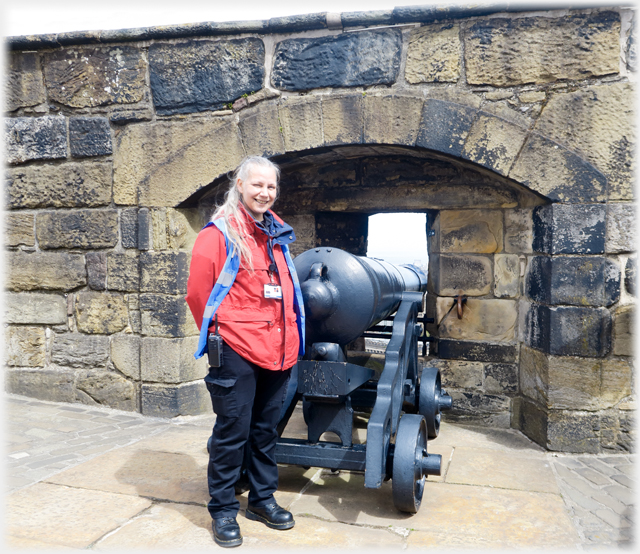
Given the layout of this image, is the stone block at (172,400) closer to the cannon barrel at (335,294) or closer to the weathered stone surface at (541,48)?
the cannon barrel at (335,294)

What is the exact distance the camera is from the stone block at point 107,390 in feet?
14.6

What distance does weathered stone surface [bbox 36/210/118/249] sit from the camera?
4395mm

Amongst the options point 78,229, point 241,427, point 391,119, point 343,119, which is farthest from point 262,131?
point 241,427

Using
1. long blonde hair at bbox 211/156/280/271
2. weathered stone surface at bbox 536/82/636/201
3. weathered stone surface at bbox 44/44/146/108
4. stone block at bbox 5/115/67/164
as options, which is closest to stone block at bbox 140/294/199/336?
stone block at bbox 5/115/67/164

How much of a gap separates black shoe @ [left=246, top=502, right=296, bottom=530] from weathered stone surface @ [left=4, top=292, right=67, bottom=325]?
2830 millimetres

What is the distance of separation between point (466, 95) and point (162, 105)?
226 centimetres

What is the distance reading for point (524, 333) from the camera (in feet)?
13.5

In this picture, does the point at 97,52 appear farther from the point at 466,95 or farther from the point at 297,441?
the point at 297,441

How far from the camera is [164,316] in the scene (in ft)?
14.0

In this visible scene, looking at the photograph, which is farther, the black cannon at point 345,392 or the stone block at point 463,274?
the stone block at point 463,274

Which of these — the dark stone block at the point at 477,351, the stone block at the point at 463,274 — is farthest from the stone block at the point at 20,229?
the dark stone block at the point at 477,351

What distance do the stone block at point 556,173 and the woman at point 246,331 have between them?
6.22 feet

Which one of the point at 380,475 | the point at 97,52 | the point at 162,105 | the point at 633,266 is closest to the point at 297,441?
the point at 380,475

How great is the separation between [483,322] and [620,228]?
4.12ft
